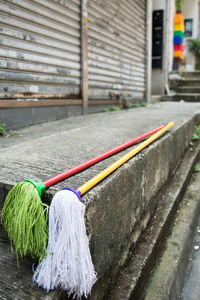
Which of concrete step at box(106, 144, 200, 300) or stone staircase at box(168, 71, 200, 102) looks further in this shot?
stone staircase at box(168, 71, 200, 102)

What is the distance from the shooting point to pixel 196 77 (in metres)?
9.88

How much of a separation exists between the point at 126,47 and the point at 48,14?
9.82 feet

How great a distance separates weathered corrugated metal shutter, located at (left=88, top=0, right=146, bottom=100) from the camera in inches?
183

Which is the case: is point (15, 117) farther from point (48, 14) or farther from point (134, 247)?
point (134, 247)

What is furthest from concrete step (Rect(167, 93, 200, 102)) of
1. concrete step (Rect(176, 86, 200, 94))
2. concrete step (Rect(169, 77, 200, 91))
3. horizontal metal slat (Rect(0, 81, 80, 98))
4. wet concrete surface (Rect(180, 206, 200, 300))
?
wet concrete surface (Rect(180, 206, 200, 300))

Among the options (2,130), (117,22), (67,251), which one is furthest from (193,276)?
(117,22)

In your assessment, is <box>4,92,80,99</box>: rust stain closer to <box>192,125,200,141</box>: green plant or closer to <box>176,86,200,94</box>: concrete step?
<box>192,125,200,141</box>: green plant

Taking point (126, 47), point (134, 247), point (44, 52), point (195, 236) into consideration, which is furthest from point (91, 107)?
point (134, 247)

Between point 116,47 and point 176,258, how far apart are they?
4.84m

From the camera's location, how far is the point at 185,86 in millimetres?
9156

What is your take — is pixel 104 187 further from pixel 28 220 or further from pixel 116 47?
pixel 116 47

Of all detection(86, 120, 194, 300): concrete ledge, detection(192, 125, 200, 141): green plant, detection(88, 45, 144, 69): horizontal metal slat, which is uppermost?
detection(88, 45, 144, 69): horizontal metal slat

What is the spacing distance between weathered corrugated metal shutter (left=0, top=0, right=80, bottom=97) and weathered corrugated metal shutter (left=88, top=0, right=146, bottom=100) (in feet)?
1.87

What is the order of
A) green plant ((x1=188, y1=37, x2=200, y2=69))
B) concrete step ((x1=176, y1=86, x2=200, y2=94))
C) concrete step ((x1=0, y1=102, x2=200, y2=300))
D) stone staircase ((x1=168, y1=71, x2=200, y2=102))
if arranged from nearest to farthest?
concrete step ((x1=0, y1=102, x2=200, y2=300)) < stone staircase ((x1=168, y1=71, x2=200, y2=102)) < concrete step ((x1=176, y1=86, x2=200, y2=94)) < green plant ((x1=188, y1=37, x2=200, y2=69))
